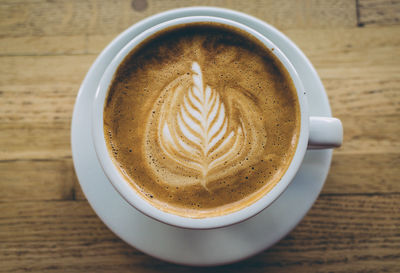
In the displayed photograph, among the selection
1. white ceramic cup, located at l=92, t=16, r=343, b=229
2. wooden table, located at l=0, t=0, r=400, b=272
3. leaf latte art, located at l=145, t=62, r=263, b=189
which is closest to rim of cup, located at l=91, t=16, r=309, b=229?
white ceramic cup, located at l=92, t=16, r=343, b=229

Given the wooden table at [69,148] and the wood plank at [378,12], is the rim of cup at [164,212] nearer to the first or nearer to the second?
the wooden table at [69,148]

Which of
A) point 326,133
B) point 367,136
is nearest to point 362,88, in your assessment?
point 367,136

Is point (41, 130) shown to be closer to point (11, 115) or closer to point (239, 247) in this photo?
point (11, 115)

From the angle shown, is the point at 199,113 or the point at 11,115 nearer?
the point at 199,113

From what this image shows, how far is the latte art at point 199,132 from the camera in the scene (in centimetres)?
95

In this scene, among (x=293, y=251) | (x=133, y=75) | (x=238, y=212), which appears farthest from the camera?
(x=293, y=251)

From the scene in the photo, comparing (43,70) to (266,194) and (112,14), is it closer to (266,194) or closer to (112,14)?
(112,14)

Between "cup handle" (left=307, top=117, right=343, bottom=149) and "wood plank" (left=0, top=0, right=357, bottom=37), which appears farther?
"wood plank" (left=0, top=0, right=357, bottom=37)

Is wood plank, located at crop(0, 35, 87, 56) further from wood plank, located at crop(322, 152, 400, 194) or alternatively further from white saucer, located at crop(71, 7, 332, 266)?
wood plank, located at crop(322, 152, 400, 194)

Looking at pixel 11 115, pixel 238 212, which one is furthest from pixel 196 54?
pixel 11 115

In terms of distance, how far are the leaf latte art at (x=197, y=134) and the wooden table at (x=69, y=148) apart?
0.55m

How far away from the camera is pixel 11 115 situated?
4.40 feet

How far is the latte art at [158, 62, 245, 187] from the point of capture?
0.95 m

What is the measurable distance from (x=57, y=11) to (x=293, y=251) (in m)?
1.53
